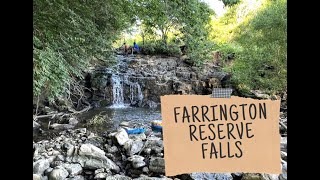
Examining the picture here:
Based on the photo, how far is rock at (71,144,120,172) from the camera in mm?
1357

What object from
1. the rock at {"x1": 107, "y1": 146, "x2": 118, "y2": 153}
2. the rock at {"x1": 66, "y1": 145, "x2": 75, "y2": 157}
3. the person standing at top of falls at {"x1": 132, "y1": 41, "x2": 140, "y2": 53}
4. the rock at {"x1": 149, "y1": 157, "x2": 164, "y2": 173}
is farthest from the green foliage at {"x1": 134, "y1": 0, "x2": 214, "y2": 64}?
the rock at {"x1": 66, "y1": 145, "x2": 75, "y2": 157}

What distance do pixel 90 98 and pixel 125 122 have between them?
540mm

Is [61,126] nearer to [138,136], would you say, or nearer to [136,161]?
[138,136]

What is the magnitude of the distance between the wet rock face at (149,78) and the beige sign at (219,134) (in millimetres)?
819

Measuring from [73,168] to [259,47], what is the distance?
130cm

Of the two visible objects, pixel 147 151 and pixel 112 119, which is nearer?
pixel 147 151

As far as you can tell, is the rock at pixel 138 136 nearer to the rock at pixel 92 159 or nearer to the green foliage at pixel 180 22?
the rock at pixel 92 159

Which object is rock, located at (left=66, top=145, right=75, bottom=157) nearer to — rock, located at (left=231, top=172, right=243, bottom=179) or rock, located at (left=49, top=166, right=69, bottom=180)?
rock, located at (left=49, top=166, right=69, bottom=180)

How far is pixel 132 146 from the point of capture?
5.32 ft

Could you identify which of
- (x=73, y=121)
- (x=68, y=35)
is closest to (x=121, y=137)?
(x=73, y=121)

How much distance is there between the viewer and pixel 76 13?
146cm

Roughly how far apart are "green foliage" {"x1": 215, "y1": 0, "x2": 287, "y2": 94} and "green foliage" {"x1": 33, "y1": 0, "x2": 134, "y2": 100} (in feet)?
2.13
